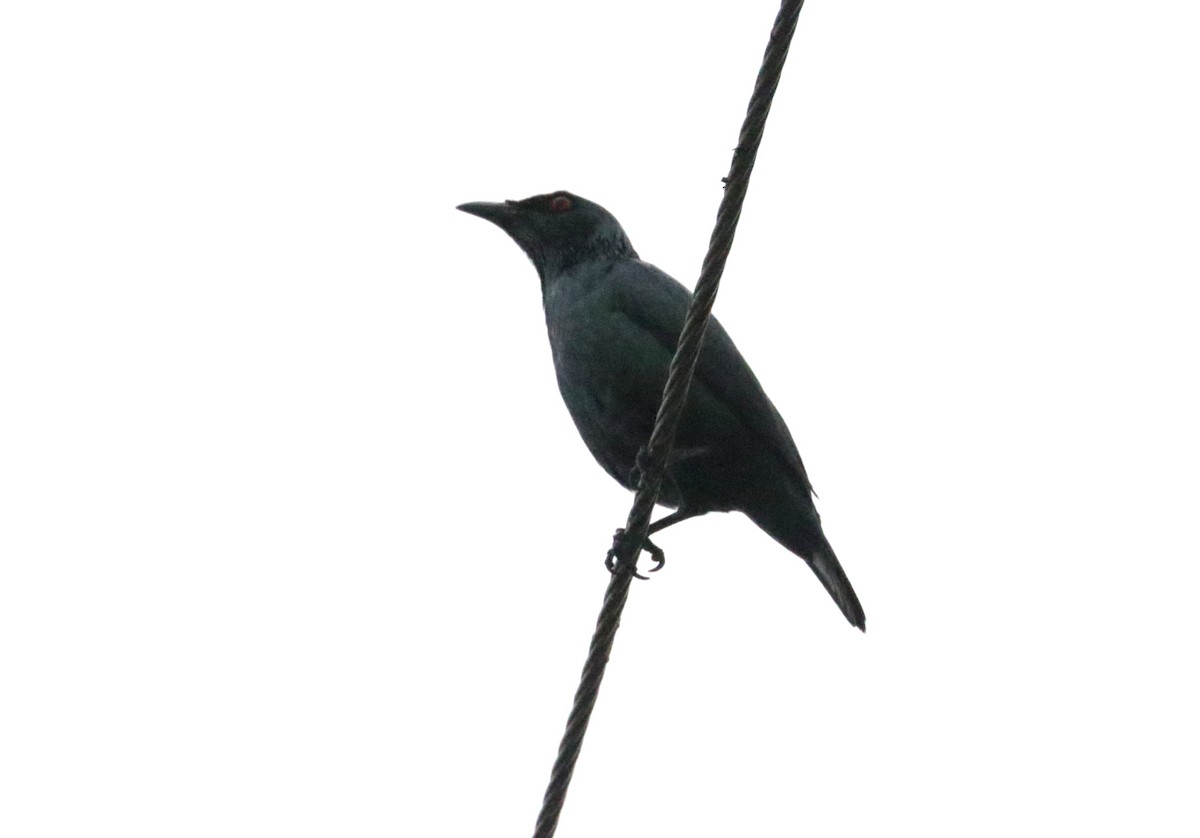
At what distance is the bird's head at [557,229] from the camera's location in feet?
23.1

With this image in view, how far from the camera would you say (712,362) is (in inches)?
248

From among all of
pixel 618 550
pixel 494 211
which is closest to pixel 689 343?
pixel 618 550

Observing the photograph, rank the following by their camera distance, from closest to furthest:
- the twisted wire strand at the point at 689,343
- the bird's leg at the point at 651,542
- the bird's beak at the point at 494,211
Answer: the twisted wire strand at the point at 689,343, the bird's leg at the point at 651,542, the bird's beak at the point at 494,211

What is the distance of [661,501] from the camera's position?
6.70m

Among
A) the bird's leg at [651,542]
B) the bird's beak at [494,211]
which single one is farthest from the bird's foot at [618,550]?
the bird's beak at [494,211]

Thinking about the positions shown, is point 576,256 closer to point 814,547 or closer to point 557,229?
point 557,229

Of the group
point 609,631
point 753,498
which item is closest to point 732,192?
point 609,631

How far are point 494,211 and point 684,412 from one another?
5.57 ft

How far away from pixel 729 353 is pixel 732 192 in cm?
227

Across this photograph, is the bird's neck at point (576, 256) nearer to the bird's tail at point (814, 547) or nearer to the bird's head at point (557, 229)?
the bird's head at point (557, 229)

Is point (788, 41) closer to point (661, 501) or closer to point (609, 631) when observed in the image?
point (609, 631)

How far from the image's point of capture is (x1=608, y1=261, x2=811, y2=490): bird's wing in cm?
628

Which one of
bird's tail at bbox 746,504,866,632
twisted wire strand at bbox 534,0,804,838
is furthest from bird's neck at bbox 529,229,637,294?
twisted wire strand at bbox 534,0,804,838

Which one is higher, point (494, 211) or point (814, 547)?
point (494, 211)
